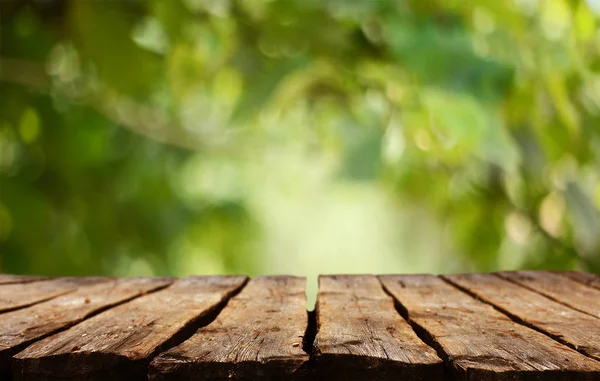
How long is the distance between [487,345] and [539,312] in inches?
9.2

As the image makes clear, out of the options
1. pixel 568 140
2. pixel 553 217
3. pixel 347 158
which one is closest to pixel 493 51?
pixel 568 140

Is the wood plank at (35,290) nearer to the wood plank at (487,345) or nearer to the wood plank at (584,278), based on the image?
the wood plank at (487,345)

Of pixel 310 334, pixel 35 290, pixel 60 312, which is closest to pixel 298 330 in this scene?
pixel 310 334

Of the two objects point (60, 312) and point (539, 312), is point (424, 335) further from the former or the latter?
point (60, 312)

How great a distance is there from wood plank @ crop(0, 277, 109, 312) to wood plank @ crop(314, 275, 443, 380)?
379 millimetres

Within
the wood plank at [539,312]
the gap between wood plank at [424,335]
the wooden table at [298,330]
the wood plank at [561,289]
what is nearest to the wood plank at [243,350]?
the wooden table at [298,330]

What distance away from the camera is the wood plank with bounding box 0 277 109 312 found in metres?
0.94

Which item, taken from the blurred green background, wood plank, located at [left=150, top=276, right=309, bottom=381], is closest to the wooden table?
wood plank, located at [left=150, top=276, right=309, bottom=381]

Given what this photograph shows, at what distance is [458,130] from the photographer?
1.56 meters

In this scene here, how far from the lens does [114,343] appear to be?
0.66 metres

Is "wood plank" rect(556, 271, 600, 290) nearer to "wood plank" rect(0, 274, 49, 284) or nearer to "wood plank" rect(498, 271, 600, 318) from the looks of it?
"wood plank" rect(498, 271, 600, 318)

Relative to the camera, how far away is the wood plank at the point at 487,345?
585 mm

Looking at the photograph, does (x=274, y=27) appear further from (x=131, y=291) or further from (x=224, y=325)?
(x=224, y=325)

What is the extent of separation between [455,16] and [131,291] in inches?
50.5
